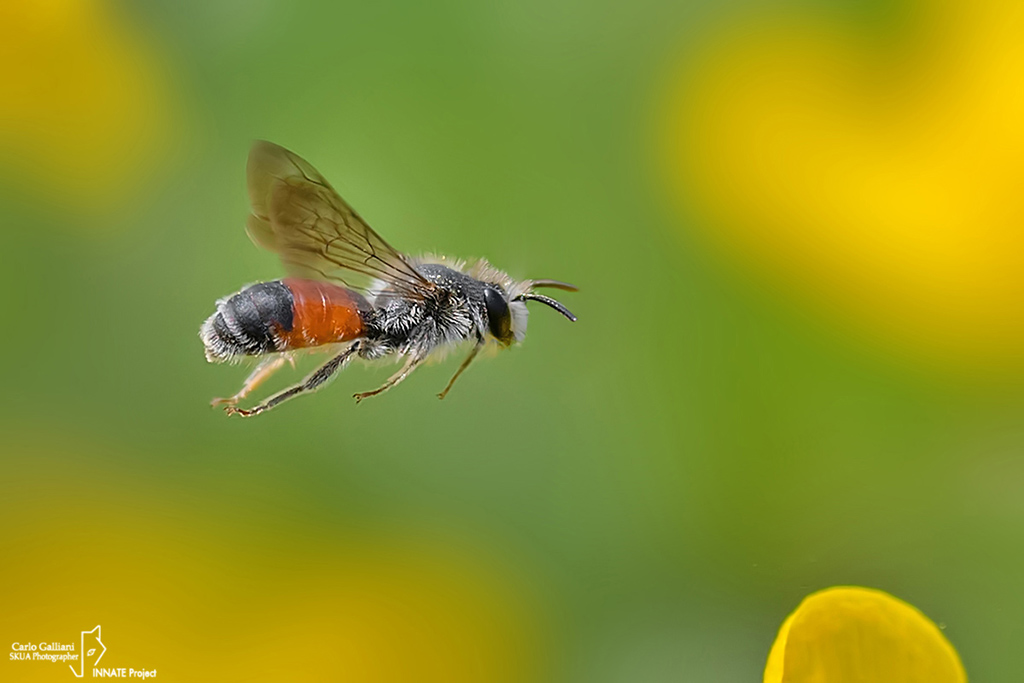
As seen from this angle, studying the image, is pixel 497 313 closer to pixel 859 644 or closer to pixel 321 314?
pixel 321 314

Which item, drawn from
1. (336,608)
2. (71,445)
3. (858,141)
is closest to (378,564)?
(336,608)

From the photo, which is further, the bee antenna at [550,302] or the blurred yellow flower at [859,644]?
the bee antenna at [550,302]

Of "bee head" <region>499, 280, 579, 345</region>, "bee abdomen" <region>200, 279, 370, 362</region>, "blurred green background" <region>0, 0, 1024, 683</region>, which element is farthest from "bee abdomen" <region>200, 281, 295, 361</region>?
"bee head" <region>499, 280, 579, 345</region>

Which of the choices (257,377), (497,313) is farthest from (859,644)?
(257,377)

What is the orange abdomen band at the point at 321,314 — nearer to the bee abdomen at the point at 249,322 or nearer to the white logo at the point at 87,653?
the bee abdomen at the point at 249,322

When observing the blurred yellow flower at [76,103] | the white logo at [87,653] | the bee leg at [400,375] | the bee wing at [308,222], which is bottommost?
the white logo at [87,653]

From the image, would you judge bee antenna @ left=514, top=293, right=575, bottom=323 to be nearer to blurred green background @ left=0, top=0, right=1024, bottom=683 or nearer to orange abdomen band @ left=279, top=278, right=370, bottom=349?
blurred green background @ left=0, top=0, right=1024, bottom=683

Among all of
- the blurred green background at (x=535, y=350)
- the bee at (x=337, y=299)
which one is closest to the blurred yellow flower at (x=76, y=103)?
the blurred green background at (x=535, y=350)
